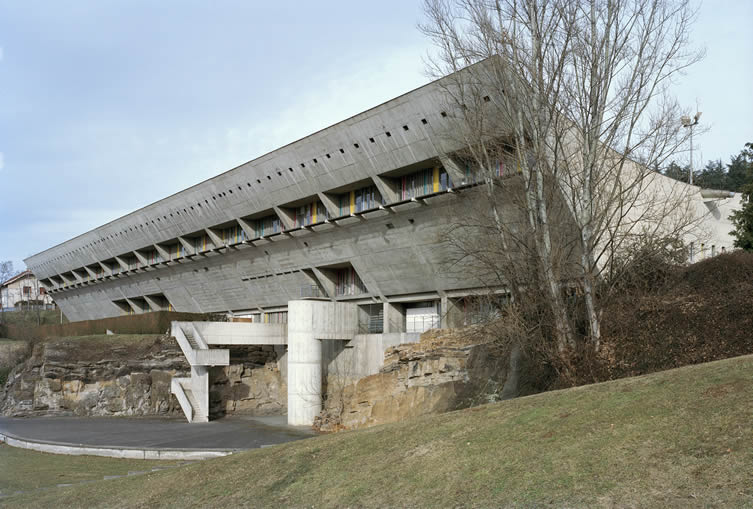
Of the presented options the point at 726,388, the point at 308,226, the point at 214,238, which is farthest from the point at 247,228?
the point at 726,388

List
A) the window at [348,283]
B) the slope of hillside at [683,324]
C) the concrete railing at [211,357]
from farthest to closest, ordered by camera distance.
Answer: the window at [348,283] → the concrete railing at [211,357] → the slope of hillside at [683,324]

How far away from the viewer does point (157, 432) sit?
25.9m

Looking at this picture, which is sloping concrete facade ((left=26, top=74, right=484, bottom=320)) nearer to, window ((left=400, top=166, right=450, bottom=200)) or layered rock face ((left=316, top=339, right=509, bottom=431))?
window ((left=400, top=166, right=450, bottom=200))

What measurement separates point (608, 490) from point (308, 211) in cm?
2817

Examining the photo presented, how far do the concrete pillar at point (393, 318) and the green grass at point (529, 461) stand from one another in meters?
17.7

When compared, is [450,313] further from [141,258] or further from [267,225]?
[141,258]

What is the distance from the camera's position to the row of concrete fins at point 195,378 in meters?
30.5

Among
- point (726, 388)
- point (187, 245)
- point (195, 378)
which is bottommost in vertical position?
point (195, 378)

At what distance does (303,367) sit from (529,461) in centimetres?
2017

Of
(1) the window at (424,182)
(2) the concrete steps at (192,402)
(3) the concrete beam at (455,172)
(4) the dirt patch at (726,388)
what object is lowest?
(2) the concrete steps at (192,402)

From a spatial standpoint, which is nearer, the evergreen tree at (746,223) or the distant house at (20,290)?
the evergreen tree at (746,223)

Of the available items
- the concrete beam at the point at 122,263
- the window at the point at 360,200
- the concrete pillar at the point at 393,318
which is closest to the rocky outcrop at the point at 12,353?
the concrete beam at the point at 122,263

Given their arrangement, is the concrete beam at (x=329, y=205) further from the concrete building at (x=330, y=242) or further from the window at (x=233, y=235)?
the window at (x=233, y=235)

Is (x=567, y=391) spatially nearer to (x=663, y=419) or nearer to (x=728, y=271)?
(x=663, y=419)
